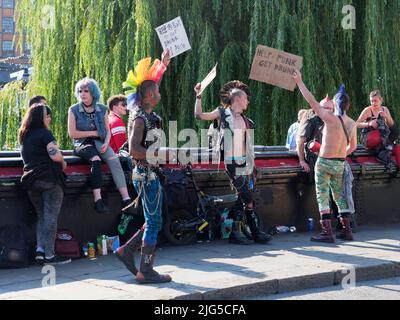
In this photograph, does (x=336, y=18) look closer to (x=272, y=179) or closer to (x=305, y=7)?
(x=305, y=7)

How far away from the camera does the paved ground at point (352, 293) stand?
6656mm

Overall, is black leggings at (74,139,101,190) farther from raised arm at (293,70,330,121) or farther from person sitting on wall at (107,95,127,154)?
raised arm at (293,70,330,121)

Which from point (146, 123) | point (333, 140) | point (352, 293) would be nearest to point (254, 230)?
point (333, 140)

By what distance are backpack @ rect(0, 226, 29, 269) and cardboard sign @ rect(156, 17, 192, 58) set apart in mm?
3167

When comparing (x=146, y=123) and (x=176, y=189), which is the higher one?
(x=146, y=123)

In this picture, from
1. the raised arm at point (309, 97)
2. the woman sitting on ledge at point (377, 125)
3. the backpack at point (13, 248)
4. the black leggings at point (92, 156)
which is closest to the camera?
the backpack at point (13, 248)

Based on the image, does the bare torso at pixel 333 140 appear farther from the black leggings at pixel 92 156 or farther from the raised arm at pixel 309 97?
the black leggings at pixel 92 156

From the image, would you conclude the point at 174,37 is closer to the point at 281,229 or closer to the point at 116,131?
the point at 116,131

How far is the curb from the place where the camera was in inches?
252

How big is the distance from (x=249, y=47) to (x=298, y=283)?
26.0 feet

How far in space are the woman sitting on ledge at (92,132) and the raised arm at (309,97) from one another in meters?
2.42

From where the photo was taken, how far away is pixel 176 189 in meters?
8.83

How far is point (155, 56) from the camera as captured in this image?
14.1 meters

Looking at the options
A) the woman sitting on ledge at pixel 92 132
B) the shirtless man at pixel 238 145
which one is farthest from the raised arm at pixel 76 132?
the shirtless man at pixel 238 145
